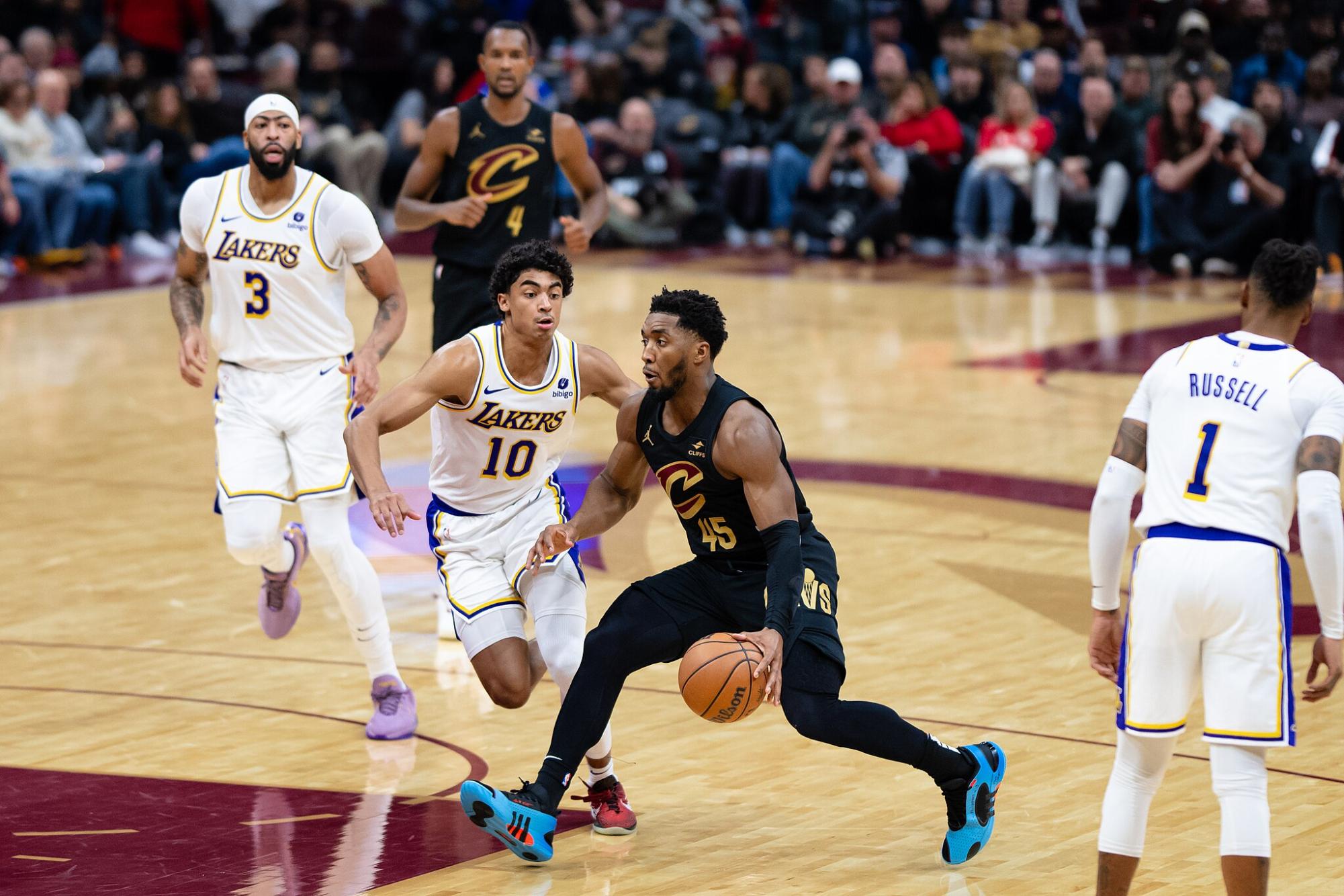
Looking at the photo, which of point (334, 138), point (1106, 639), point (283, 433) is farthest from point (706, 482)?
point (334, 138)

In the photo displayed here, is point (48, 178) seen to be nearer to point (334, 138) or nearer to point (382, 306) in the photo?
point (334, 138)

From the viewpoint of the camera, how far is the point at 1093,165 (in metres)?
18.1

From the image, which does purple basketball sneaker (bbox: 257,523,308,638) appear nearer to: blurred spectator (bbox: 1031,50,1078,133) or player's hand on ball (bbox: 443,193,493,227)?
player's hand on ball (bbox: 443,193,493,227)

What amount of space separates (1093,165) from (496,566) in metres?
13.0

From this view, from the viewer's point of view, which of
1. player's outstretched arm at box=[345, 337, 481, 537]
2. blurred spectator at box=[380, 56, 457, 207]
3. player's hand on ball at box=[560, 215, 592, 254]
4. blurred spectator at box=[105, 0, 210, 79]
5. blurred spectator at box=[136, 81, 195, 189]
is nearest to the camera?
player's outstretched arm at box=[345, 337, 481, 537]

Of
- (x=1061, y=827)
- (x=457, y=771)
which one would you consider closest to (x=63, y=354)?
(x=457, y=771)

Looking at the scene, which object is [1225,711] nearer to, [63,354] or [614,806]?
[614,806]

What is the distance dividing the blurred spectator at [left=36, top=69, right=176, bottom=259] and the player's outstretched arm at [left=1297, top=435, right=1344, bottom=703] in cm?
1621

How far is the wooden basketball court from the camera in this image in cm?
550

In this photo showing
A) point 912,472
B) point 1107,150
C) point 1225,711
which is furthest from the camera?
point 1107,150

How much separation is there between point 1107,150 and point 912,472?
27.5 feet

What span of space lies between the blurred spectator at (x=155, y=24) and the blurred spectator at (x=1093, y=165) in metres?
9.91

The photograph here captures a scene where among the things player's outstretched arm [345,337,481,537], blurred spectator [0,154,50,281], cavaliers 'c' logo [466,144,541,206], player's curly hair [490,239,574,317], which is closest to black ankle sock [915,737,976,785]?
player's outstretched arm [345,337,481,537]

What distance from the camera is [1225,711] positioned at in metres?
4.57
